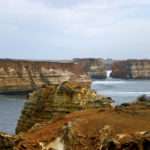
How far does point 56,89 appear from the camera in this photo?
1524 inches

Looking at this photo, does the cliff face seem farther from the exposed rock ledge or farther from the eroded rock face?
the eroded rock face

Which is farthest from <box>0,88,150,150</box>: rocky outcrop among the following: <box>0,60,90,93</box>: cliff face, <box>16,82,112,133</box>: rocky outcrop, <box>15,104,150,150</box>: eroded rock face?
<box>0,60,90,93</box>: cliff face

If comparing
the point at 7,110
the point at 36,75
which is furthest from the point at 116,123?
the point at 36,75

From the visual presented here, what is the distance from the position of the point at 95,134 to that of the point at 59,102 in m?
14.3

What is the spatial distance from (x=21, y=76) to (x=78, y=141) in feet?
376

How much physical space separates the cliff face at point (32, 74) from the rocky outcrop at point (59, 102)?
91.2m

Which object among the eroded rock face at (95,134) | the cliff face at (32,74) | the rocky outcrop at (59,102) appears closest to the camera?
the eroded rock face at (95,134)

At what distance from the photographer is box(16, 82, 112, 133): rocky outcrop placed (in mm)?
37156

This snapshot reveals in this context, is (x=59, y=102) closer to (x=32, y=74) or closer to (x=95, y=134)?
(x=95, y=134)

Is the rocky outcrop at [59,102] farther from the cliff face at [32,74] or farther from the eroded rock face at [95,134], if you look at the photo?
the cliff face at [32,74]

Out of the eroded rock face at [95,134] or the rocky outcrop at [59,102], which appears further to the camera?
the rocky outcrop at [59,102]

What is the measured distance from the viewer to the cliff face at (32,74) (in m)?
134

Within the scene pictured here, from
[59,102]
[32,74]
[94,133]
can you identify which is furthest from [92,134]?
[32,74]

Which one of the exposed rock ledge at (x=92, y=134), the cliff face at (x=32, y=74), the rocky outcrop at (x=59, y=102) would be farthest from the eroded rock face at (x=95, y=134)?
the cliff face at (x=32, y=74)
